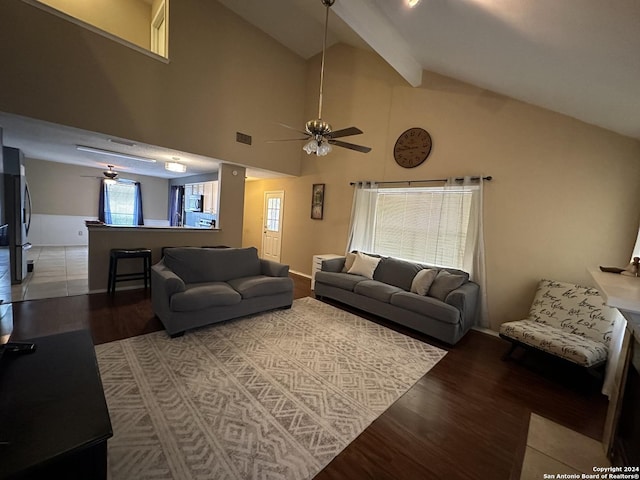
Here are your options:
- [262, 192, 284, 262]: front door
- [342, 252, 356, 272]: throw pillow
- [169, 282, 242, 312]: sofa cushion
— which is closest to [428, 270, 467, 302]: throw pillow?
[342, 252, 356, 272]: throw pillow

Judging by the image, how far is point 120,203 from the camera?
8.00m

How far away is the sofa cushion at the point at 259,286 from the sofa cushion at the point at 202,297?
0.13 meters

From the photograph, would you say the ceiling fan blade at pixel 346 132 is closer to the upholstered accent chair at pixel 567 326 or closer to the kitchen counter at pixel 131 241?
the upholstered accent chair at pixel 567 326

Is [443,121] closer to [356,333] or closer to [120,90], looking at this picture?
[356,333]

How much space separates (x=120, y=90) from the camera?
3.62 meters

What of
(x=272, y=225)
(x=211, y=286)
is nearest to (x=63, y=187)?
(x=272, y=225)

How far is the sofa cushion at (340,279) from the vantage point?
402cm

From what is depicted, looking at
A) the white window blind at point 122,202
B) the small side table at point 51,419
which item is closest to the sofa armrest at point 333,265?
the small side table at point 51,419

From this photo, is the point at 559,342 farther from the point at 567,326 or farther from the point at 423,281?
the point at 423,281

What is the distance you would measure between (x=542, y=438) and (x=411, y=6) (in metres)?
3.72

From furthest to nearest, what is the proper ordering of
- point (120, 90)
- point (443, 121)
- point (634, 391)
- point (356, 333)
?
1. point (443, 121)
2. point (120, 90)
3. point (356, 333)
4. point (634, 391)

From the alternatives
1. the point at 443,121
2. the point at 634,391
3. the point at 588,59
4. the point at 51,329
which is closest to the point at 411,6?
the point at 588,59

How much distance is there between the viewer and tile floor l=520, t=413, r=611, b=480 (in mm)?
1499

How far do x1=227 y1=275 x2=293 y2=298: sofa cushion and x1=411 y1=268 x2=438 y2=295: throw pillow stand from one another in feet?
5.83
